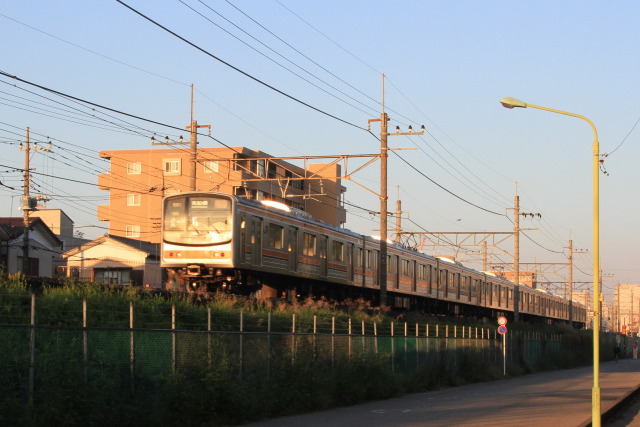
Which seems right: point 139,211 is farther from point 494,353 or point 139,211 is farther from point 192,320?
point 192,320

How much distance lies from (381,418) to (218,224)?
9.90 meters

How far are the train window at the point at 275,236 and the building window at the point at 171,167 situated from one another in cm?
4514

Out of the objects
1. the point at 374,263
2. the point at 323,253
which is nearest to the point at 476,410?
the point at 323,253

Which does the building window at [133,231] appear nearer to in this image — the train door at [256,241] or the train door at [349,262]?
the train door at [349,262]

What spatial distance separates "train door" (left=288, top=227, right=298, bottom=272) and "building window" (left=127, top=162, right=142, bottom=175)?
46701 mm

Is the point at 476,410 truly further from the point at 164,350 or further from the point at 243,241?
the point at 243,241

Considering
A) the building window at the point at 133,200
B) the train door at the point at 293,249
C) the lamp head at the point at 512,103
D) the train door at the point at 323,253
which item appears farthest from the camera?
the building window at the point at 133,200

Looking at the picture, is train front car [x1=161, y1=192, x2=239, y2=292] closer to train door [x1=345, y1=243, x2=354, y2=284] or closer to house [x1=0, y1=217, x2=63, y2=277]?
train door [x1=345, y1=243, x2=354, y2=284]

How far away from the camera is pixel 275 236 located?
27.1 m

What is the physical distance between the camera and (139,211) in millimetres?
72812

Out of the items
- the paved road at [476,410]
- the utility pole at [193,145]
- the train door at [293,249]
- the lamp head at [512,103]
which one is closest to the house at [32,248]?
the utility pole at [193,145]

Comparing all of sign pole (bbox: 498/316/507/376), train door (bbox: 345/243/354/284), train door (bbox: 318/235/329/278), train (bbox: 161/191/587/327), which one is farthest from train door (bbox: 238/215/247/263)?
sign pole (bbox: 498/316/507/376)

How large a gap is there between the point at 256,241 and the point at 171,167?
47.4 metres

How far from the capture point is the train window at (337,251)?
104 ft
